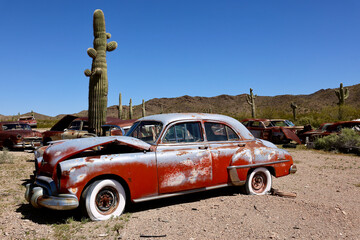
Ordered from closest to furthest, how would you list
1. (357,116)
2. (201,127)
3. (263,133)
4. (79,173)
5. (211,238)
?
(211,238) → (79,173) → (201,127) → (263,133) → (357,116)

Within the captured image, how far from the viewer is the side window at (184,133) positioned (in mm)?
4854

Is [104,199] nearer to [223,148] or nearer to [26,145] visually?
[223,148]

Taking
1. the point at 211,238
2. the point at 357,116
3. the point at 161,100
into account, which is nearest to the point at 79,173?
the point at 211,238

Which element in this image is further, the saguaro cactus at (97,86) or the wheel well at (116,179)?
the saguaro cactus at (97,86)

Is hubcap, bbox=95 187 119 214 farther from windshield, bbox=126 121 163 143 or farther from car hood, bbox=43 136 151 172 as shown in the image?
windshield, bbox=126 121 163 143

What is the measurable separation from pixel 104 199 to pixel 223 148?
7.15 ft

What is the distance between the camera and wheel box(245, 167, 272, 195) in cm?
550

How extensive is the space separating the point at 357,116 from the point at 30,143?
28.6 meters

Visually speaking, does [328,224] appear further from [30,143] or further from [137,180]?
[30,143]

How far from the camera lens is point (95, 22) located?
1312 cm

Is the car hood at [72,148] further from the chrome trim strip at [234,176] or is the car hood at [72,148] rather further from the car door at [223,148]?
the chrome trim strip at [234,176]

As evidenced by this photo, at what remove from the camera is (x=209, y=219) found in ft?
13.8

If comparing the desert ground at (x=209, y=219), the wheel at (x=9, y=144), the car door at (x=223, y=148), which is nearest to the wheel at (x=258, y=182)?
the desert ground at (x=209, y=219)

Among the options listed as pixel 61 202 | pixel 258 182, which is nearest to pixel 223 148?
pixel 258 182
